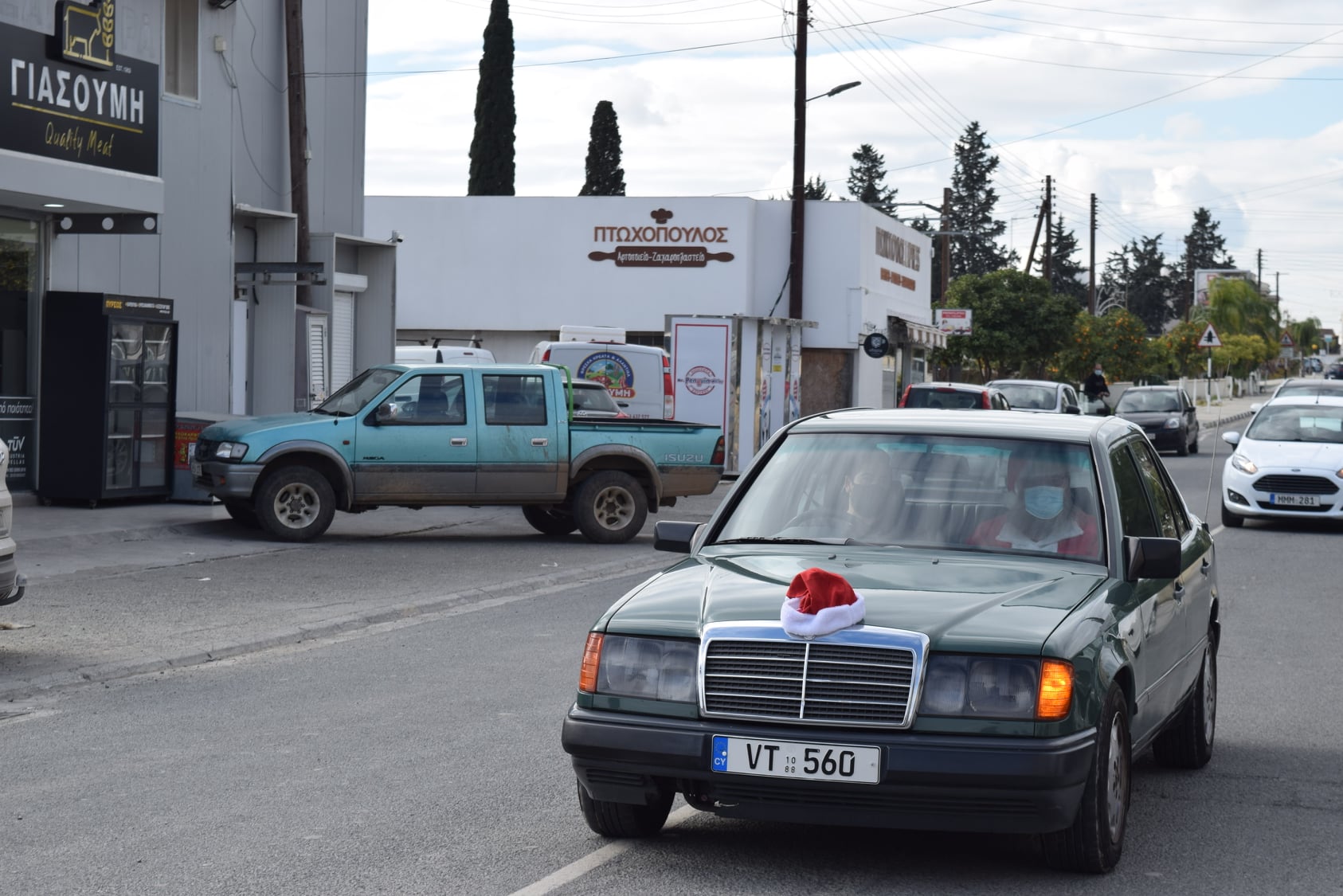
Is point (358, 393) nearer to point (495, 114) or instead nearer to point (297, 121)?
point (297, 121)

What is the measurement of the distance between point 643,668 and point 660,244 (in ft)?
111

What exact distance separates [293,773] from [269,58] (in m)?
18.6

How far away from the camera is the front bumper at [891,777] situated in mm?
4906

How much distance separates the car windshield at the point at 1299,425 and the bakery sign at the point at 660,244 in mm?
17895

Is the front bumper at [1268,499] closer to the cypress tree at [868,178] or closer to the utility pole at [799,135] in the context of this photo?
the utility pole at [799,135]

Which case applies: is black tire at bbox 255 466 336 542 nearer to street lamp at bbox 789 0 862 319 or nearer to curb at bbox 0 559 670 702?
curb at bbox 0 559 670 702

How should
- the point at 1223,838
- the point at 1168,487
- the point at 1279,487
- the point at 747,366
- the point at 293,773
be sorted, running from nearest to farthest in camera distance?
1. the point at 1223,838
2. the point at 293,773
3. the point at 1168,487
4. the point at 1279,487
5. the point at 747,366

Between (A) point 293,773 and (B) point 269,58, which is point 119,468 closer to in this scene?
(B) point 269,58

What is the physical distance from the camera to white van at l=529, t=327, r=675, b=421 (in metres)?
26.1

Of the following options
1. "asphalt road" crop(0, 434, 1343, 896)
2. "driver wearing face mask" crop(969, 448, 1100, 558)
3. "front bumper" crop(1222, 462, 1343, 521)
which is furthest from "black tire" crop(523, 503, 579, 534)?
"driver wearing face mask" crop(969, 448, 1100, 558)

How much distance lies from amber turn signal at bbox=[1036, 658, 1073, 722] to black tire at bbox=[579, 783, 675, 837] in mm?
1363

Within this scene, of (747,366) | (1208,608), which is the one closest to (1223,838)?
(1208,608)

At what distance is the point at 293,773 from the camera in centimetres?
695

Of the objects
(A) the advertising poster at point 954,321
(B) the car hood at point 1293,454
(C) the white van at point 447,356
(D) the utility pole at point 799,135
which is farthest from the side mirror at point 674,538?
(A) the advertising poster at point 954,321
